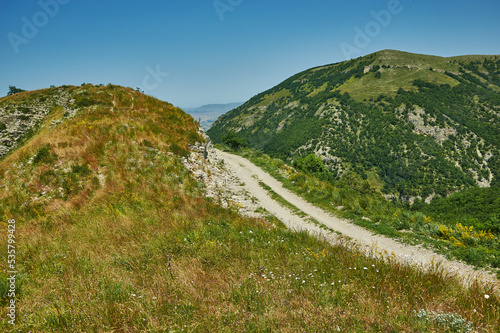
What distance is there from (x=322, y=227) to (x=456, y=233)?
5.76 metres

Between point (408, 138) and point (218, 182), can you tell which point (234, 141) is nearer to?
point (218, 182)

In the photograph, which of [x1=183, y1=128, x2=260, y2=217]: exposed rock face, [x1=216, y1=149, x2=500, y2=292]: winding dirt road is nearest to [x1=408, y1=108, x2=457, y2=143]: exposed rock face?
[x1=216, y1=149, x2=500, y2=292]: winding dirt road

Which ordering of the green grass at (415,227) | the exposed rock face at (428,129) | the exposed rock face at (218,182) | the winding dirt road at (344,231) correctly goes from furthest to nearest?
1. the exposed rock face at (428,129)
2. the exposed rock face at (218,182)
3. the green grass at (415,227)
4. the winding dirt road at (344,231)

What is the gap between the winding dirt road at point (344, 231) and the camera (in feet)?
22.3

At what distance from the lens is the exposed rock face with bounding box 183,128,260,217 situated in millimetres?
15455

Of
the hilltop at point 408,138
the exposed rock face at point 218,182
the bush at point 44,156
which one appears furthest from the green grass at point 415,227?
the hilltop at point 408,138

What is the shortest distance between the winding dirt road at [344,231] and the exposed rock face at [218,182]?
979 mm

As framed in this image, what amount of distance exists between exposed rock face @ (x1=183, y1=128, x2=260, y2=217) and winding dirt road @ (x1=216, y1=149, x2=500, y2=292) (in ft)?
3.21

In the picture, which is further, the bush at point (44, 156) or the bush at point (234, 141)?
the bush at point (234, 141)

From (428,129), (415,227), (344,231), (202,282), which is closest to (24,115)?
(202,282)

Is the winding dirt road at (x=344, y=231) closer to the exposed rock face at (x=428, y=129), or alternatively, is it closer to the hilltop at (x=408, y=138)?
the hilltop at (x=408, y=138)

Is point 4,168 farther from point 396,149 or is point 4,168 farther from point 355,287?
point 396,149

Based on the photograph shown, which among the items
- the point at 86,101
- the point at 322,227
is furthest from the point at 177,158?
the point at 86,101

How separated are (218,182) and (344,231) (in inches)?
453
